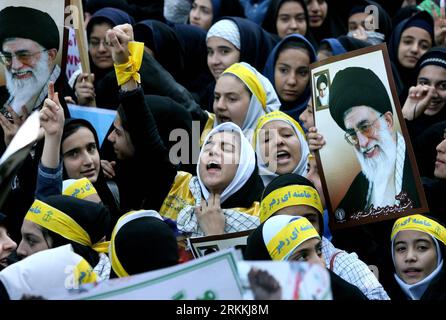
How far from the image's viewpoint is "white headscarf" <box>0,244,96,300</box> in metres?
3.38

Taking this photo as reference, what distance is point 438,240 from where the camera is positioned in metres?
5.14

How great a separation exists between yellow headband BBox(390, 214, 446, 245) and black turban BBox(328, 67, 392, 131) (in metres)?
0.54

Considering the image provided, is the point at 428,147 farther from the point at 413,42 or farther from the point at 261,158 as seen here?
the point at 413,42

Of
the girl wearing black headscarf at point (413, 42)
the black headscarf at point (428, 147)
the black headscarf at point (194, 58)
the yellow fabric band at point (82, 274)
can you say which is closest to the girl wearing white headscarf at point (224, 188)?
the black headscarf at point (428, 147)

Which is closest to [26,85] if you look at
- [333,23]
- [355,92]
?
Result: [355,92]

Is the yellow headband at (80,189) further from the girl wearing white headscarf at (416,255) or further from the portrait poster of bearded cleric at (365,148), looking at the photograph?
the girl wearing white headscarf at (416,255)

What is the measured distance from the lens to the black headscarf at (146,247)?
12.7ft

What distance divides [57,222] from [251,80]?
1780 mm

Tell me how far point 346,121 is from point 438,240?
70 cm

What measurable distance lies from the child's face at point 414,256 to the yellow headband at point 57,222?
1479 mm

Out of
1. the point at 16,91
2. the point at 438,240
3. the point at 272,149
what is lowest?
the point at 438,240

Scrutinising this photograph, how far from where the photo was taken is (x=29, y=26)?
17.7ft
